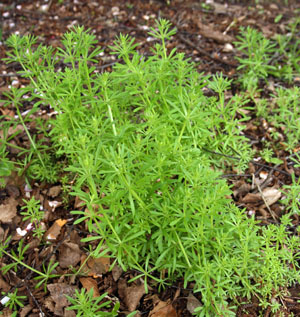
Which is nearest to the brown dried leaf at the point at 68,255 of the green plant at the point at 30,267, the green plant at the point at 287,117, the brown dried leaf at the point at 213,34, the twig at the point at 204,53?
the green plant at the point at 30,267

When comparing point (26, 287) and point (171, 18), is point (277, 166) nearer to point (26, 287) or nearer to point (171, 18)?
point (26, 287)

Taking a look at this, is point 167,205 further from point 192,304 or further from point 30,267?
point 30,267

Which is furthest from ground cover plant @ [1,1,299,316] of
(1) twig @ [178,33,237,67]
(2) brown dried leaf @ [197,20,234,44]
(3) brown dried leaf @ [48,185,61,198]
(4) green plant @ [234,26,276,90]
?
(2) brown dried leaf @ [197,20,234,44]

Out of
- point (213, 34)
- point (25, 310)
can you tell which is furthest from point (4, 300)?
point (213, 34)

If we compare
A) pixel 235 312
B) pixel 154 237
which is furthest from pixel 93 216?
pixel 235 312

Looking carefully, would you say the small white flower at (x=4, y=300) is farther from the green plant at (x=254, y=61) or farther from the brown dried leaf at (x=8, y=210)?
the green plant at (x=254, y=61)
